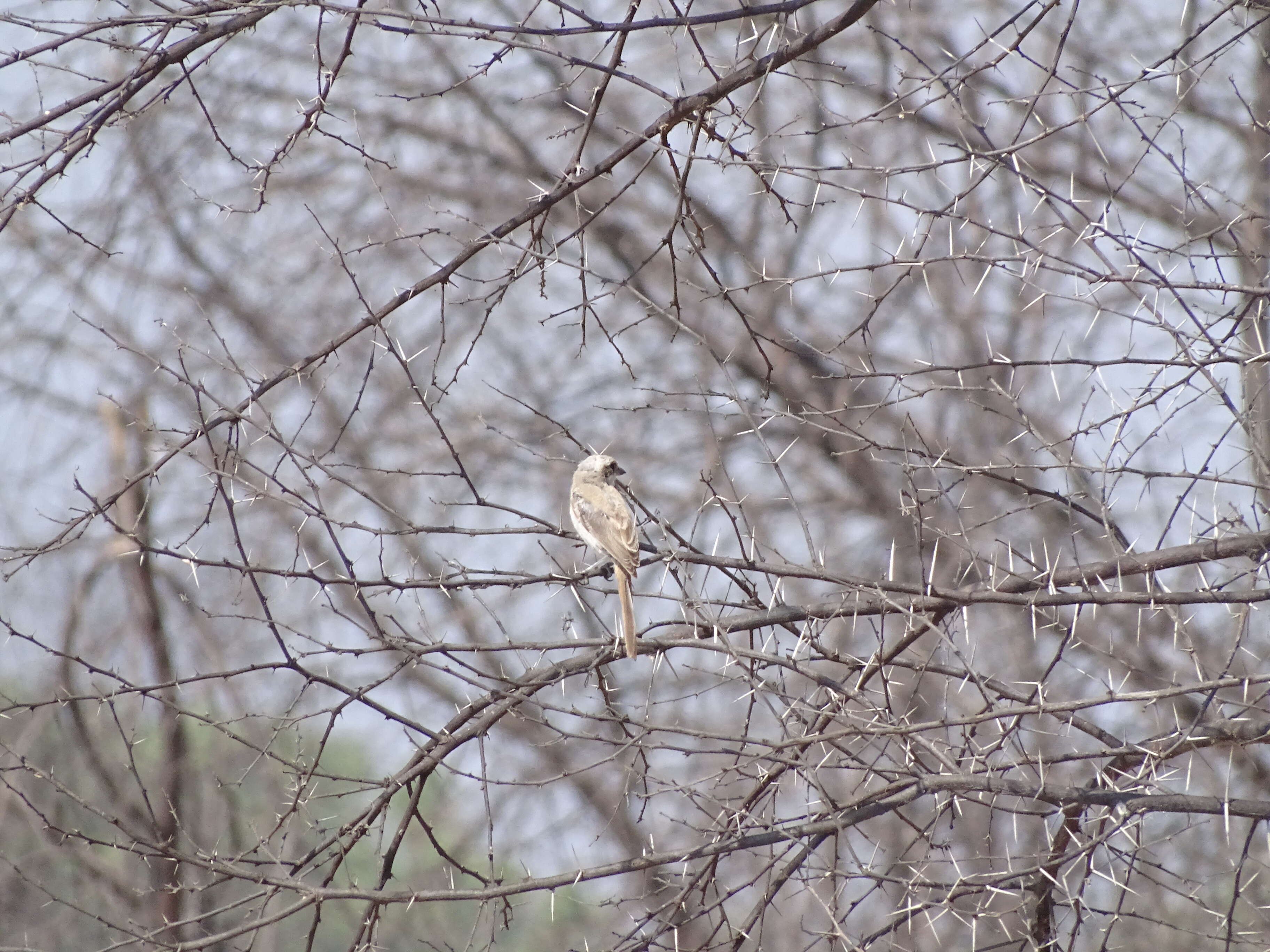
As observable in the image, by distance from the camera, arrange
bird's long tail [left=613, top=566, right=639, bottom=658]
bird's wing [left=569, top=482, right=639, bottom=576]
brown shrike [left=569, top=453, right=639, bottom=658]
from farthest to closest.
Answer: bird's wing [left=569, top=482, right=639, bottom=576] < brown shrike [left=569, top=453, right=639, bottom=658] < bird's long tail [left=613, top=566, right=639, bottom=658]

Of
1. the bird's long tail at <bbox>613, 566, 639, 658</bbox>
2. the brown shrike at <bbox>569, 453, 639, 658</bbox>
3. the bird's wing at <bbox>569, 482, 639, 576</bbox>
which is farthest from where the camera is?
the bird's wing at <bbox>569, 482, 639, 576</bbox>

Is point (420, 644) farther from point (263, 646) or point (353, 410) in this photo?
point (263, 646)

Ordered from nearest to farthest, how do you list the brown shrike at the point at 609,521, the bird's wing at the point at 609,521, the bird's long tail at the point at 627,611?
the bird's long tail at the point at 627,611 < the brown shrike at the point at 609,521 < the bird's wing at the point at 609,521

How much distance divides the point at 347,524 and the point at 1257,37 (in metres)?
4.54

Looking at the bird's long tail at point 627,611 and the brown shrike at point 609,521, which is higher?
the brown shrike at point 609,521

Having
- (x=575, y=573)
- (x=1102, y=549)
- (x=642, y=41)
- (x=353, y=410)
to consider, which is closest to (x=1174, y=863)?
(x=1102, y=549)

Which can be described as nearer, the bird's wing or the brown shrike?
the brown shrike

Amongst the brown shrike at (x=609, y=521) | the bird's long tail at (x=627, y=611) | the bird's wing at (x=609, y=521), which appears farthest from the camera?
the bird's wing at (x=609, y=521)

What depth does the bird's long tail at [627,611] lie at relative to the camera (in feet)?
15.4

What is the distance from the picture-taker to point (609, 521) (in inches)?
260

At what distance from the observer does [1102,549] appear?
464 inches

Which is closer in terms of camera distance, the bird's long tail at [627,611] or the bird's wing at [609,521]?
the bird's long tail at [627,611]

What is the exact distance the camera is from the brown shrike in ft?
20.7

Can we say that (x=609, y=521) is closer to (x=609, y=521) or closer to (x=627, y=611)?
(x=609, y=521)
